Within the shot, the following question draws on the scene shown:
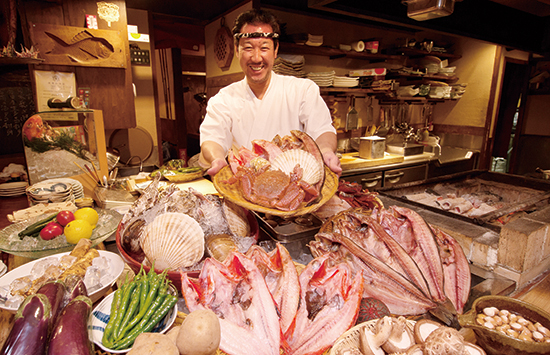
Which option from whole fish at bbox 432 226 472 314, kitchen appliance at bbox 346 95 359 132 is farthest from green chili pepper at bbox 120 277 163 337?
kitchen appliance at bbox 346 95 359 132

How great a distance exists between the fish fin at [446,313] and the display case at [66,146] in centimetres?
263

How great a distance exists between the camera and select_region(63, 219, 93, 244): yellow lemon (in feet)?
4.83

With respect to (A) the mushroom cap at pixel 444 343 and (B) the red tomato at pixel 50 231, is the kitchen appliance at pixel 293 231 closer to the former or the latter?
(A) the mushroom cap at pixel 444 343

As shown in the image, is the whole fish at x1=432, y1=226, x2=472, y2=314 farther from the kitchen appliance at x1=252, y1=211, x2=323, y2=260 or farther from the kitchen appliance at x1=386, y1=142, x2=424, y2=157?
the kitchen appliance at x1=386, y1=142, x2=424, y2=157

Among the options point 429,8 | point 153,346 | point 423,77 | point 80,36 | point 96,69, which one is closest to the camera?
point 153,346

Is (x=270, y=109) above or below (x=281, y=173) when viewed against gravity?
above

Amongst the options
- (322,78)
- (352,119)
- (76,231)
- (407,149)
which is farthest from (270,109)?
(407,149)

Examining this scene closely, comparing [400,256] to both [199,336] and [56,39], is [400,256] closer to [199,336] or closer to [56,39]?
[199,336]

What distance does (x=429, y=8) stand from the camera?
2.90 meters

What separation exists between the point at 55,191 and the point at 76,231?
0.96 m

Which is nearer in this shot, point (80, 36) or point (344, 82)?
point (80, 36)

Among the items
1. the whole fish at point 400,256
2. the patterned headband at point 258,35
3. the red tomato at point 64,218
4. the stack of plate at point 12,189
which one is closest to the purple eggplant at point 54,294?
the red tomato at point 64,218

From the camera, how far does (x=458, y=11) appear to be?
4562mm

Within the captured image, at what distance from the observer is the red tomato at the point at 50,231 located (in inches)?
59.5
